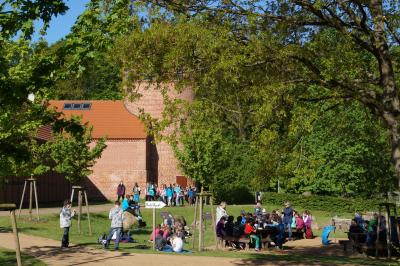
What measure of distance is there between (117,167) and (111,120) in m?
4.33

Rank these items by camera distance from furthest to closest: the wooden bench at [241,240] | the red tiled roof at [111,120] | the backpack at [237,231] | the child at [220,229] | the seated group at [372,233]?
the red tiled roof at [111,120]
the child at [220,229]
the backpack at [237,231]
the wooden bench at [241,240]
the seated group at [372,233]

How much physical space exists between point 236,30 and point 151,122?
2613 millimetres

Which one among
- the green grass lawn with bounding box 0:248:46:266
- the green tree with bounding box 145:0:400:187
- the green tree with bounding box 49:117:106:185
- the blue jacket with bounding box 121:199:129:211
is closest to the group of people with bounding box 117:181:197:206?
the green tree with bounding box 49:117:106:185

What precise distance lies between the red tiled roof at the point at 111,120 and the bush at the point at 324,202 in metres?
10.9

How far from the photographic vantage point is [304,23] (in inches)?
522

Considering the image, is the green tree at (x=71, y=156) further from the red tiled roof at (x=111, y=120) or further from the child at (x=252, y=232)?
the red tiled roof at (x=111, y=120)

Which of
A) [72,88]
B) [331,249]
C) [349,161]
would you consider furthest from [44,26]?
[72,88]

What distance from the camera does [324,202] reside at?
45188 mm

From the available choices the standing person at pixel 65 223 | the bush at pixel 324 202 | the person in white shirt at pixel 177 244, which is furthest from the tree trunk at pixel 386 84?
the bush at pixel 324 202

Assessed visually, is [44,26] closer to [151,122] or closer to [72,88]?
[151,122]

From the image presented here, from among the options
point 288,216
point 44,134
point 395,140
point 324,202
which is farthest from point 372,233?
point 44,134

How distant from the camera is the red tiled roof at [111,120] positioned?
4903 cm

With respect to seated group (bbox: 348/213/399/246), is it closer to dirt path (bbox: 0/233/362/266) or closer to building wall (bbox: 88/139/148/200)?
dirt path (bbox: 0/233/362/266)

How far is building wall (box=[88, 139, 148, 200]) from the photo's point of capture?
48.4 metres
